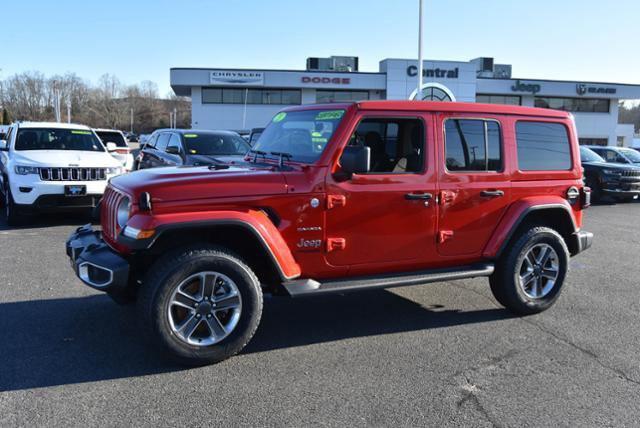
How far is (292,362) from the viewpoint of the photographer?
408 cm

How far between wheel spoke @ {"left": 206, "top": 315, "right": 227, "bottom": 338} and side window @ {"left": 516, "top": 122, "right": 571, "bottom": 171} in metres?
3.17

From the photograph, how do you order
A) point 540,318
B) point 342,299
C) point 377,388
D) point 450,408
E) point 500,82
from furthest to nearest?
point 500,82, point 342,299, point 540,318, point 377,388, point 450,408

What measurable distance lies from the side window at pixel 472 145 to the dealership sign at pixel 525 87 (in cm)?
4425

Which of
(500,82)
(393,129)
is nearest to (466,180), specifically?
(393,129)

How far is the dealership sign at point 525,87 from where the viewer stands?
149 feet

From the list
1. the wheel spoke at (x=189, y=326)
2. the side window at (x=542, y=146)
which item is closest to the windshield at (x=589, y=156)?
the side window at (x=542, y=146)

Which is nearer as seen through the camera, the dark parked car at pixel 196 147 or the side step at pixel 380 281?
the side step at pixel 380 281

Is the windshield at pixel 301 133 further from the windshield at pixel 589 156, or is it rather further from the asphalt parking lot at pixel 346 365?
the windshield at pixel 589 156

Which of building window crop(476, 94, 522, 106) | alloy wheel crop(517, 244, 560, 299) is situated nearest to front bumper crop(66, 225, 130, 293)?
alloy wheel crop(517, 244, 560, 299)

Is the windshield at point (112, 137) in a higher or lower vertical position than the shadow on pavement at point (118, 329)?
higher

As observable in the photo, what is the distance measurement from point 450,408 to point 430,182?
1.96 meters

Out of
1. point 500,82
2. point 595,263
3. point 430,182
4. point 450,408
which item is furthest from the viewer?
point 500,82

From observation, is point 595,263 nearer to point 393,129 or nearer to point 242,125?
point 393,129

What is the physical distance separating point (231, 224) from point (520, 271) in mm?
2960
